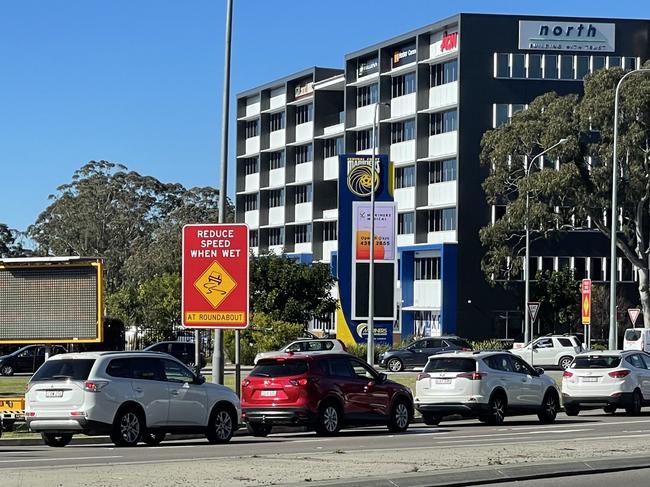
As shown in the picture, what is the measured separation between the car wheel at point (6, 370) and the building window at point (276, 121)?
171ft

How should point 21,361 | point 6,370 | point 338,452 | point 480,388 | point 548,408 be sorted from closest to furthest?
point 338,452 → point 480,388 → point 548,408 → point 6,370 → point 21,361

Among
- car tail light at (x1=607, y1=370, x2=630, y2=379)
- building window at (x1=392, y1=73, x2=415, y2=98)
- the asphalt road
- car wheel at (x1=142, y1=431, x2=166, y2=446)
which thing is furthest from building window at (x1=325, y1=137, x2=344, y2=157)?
car wheel at (x1=142, y1=431, x2=166, y2=446)

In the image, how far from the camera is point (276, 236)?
107125mm

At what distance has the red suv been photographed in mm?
25766

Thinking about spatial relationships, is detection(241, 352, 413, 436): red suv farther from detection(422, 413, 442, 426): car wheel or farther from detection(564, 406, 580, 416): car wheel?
detection(564, 406, 580, 416): car wheel

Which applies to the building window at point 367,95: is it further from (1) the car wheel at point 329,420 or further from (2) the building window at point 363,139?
(1) the car wheel at point 329,420

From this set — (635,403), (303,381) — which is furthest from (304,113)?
(303,381)

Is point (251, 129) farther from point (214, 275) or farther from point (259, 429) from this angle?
point (259, 429)

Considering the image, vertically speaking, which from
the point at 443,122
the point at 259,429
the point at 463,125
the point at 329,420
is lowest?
the point at 259,429

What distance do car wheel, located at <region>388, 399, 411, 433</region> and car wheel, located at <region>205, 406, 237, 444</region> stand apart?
4.14 m

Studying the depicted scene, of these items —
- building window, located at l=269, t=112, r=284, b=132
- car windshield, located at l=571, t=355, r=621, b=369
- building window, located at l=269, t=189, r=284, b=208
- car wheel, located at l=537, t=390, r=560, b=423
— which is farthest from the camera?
building window, located at l=269, t=112, r=284, b=132

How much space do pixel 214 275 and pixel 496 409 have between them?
6898 millimetres

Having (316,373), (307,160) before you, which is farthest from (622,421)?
(307,160)

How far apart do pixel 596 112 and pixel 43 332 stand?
46.5 meters
